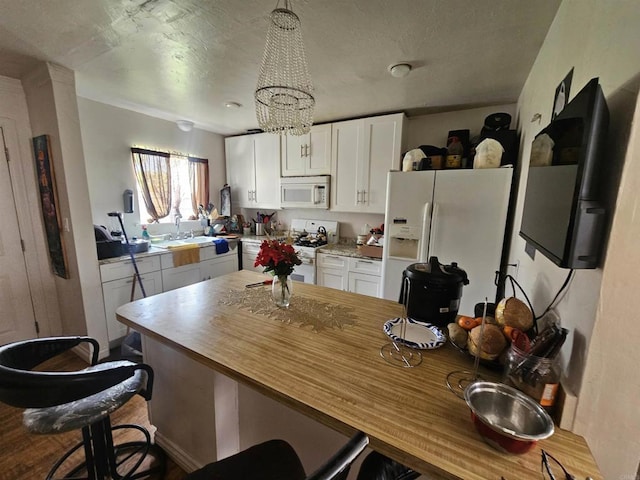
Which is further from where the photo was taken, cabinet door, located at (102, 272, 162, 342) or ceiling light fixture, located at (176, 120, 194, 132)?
ceiling light fixture, located at (176, 120, 194, 132)

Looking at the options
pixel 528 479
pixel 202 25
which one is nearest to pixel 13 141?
pixel 202 25

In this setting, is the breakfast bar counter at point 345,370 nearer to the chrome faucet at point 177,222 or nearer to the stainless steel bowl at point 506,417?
the stainless steel bowl at point 506,417

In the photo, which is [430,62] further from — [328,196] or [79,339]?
[79,339]

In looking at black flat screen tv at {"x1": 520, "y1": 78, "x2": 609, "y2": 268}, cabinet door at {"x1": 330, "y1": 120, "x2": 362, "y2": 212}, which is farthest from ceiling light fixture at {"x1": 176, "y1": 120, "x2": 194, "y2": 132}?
black flat screen tv at {"x1": 520, "y1": 78, "x2": 609, "y2": 268}

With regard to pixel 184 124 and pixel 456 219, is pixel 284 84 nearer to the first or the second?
pixel 456 219

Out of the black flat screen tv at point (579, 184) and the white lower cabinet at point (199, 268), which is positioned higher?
the black flat screen tv at point (579, 184)

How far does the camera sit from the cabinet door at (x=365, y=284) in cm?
289

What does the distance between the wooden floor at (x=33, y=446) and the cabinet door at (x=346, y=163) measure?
266 cm

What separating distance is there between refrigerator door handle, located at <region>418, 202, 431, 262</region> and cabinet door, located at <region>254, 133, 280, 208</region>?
2122mm

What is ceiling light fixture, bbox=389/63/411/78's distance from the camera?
1863 mm

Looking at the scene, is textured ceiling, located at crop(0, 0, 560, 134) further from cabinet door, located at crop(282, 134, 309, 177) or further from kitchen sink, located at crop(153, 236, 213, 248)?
kitchen sink, located at crop(153, 236, 213, 248)

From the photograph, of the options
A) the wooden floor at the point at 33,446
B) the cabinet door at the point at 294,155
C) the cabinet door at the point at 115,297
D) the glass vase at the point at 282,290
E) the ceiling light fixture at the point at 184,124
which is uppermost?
the ceiling light fixture at the point at 184,124

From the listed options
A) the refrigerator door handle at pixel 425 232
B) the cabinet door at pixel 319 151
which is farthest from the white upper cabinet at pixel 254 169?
the refrigerator door handle at pixel 425 232

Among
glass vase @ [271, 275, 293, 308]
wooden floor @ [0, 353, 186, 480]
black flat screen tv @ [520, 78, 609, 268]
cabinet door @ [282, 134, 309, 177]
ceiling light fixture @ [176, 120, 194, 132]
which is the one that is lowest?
wooden floor @ [0, 353, 186, 480]
